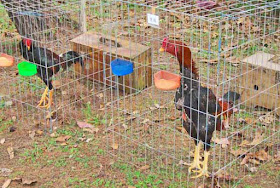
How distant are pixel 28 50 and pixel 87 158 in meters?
1.52

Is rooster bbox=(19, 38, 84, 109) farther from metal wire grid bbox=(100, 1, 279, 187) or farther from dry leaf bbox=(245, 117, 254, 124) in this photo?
dry leaf bbox=(245, 117, 254, 124)

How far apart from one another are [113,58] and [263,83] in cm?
187

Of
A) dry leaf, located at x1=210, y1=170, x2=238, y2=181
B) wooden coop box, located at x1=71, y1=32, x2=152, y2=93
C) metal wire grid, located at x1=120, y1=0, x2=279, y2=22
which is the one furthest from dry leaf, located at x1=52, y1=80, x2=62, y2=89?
dry leaf, located at x1=210, y1=170, x2=238, y2=181

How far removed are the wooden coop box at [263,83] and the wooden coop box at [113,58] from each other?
3.94 ft

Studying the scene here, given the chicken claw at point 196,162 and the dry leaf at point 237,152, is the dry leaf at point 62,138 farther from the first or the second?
the dry leaf at point 237,152

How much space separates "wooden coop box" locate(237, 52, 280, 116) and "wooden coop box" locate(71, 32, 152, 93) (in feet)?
3.94

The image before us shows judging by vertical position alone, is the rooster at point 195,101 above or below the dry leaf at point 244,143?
above

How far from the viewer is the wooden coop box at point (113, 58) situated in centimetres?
531

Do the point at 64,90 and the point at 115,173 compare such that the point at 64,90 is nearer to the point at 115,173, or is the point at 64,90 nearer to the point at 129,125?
the point at 129,125

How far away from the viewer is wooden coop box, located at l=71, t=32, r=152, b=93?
5312 mm

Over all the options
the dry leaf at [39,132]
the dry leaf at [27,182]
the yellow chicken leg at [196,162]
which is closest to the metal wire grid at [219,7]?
the yellow chicken leg at [196,162]

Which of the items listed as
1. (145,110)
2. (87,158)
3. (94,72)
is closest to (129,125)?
(145,110)

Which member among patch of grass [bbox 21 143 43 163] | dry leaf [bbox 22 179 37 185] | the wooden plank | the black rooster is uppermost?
the wooden plank

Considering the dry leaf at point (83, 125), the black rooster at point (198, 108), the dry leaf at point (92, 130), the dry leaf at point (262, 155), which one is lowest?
the dry leaf at point (262, 155)
